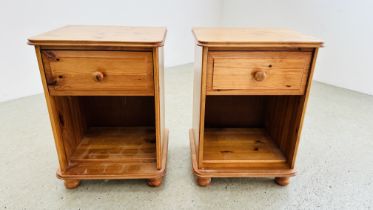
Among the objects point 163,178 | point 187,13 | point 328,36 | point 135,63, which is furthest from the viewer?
point 187,13

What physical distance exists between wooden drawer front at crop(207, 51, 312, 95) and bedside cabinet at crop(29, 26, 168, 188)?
21 centimetres

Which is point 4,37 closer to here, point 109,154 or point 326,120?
point 109,154

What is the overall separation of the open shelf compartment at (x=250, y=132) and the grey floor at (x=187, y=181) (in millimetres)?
99

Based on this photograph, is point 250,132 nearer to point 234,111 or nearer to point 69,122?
point 234,111

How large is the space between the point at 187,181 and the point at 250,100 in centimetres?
53

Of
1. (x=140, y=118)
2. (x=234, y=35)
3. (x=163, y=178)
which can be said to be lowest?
(x=163, y=178)

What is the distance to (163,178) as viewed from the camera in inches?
42.3

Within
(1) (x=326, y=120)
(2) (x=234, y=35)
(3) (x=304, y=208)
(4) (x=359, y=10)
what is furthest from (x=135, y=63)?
(4) (x=359, y=10)

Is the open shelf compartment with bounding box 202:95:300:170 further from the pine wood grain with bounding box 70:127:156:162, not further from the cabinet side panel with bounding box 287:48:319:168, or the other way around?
the pine wood grain with bounding box 70:127:156:162

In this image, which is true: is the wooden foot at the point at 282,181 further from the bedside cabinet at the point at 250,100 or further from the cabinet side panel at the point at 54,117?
the cabinet side panel at the point at 54,117

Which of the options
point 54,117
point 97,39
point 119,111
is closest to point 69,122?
point 54,117

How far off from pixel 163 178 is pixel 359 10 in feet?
6.60

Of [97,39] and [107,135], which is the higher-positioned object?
[97,39]

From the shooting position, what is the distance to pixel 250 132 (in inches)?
50.6
